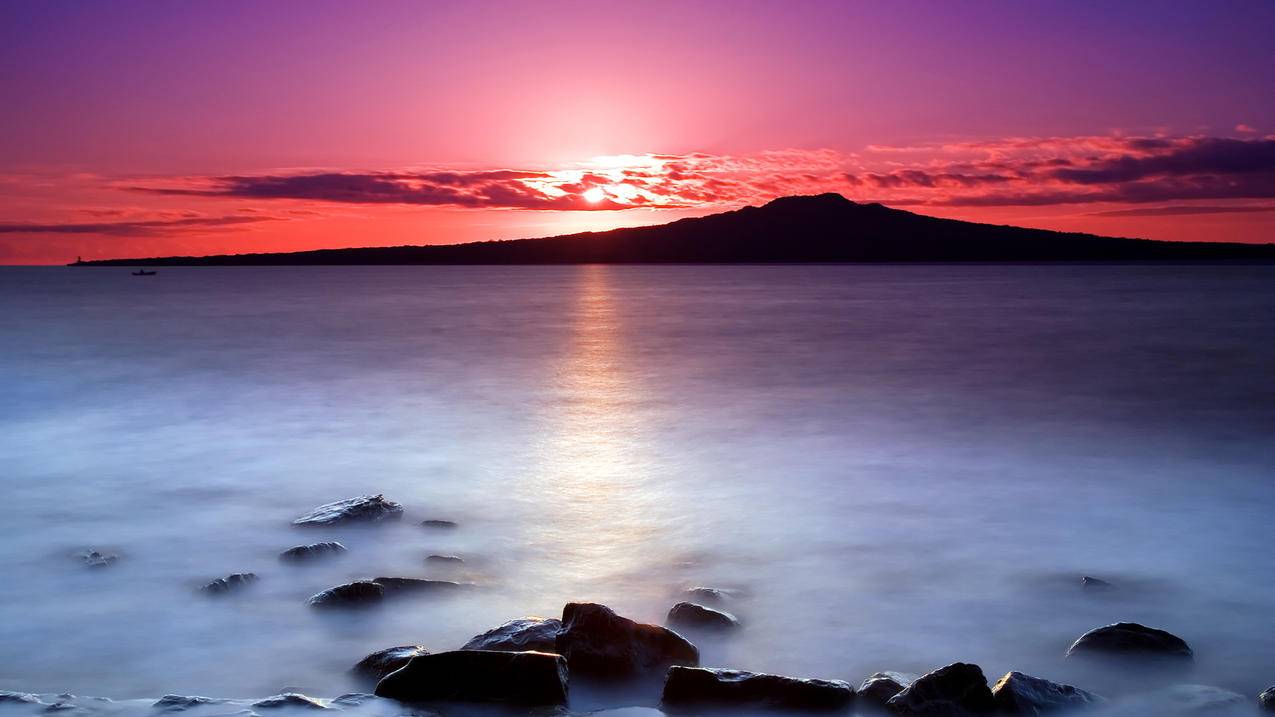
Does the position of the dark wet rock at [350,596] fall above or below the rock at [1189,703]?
below

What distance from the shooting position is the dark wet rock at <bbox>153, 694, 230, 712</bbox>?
4.71 m

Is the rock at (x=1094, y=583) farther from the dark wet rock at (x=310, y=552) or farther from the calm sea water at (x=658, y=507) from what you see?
the dark wet rock at (x=310, y=552)

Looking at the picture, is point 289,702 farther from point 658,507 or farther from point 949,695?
point 658,507

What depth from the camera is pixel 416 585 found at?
A: 21.1 ft

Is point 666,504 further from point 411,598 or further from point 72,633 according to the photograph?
point 72,633

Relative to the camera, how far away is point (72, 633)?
5.89 meters

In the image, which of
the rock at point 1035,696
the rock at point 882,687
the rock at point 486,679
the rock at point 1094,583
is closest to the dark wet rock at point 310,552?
the rock at point 486,679

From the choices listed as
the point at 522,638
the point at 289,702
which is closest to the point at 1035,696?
the point at 522,638

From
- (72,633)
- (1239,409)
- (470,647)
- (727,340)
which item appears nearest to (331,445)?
(72,633)

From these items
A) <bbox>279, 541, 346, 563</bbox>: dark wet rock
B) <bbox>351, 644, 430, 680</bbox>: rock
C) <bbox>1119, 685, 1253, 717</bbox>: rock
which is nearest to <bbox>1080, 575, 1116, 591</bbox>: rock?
<bbox>1119, 685, 1253, 717</bbox>: rock

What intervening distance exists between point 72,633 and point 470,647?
256cm

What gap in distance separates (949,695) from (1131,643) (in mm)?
1445

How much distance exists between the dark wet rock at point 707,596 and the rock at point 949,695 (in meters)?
1.89

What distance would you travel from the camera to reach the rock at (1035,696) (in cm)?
450
